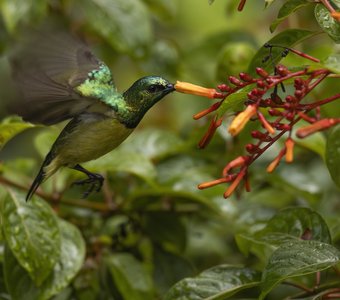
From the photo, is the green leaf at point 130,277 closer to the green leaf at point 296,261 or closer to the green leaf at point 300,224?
the green leaf at point 300,224

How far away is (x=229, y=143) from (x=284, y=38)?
841 mm

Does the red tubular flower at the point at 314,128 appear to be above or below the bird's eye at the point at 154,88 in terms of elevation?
below

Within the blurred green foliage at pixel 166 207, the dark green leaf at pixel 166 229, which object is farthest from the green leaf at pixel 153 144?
the dark green leaf at pixel 166 229

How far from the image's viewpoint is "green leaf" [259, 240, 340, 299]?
1397mm

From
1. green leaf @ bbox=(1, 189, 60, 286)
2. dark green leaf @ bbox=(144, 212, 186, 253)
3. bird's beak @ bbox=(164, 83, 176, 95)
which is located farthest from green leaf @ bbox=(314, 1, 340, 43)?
dark green leaf @ bbox=(144, 212, 186, 253)

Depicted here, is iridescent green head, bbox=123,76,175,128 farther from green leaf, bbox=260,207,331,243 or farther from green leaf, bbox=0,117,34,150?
green leaf, bbox=260,207,331,243

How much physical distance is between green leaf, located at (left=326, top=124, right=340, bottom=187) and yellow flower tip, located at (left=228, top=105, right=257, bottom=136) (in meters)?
0.30

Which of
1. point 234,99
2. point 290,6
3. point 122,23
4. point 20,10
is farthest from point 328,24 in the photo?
point 20,10

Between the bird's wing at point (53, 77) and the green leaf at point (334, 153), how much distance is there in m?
0.48

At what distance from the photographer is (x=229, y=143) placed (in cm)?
231

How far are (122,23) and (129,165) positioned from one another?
792mm

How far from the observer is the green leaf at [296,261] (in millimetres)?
1397

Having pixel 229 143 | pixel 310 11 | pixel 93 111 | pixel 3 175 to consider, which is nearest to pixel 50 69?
pixel 93 111

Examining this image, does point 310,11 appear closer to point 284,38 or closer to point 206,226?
point 206,226
